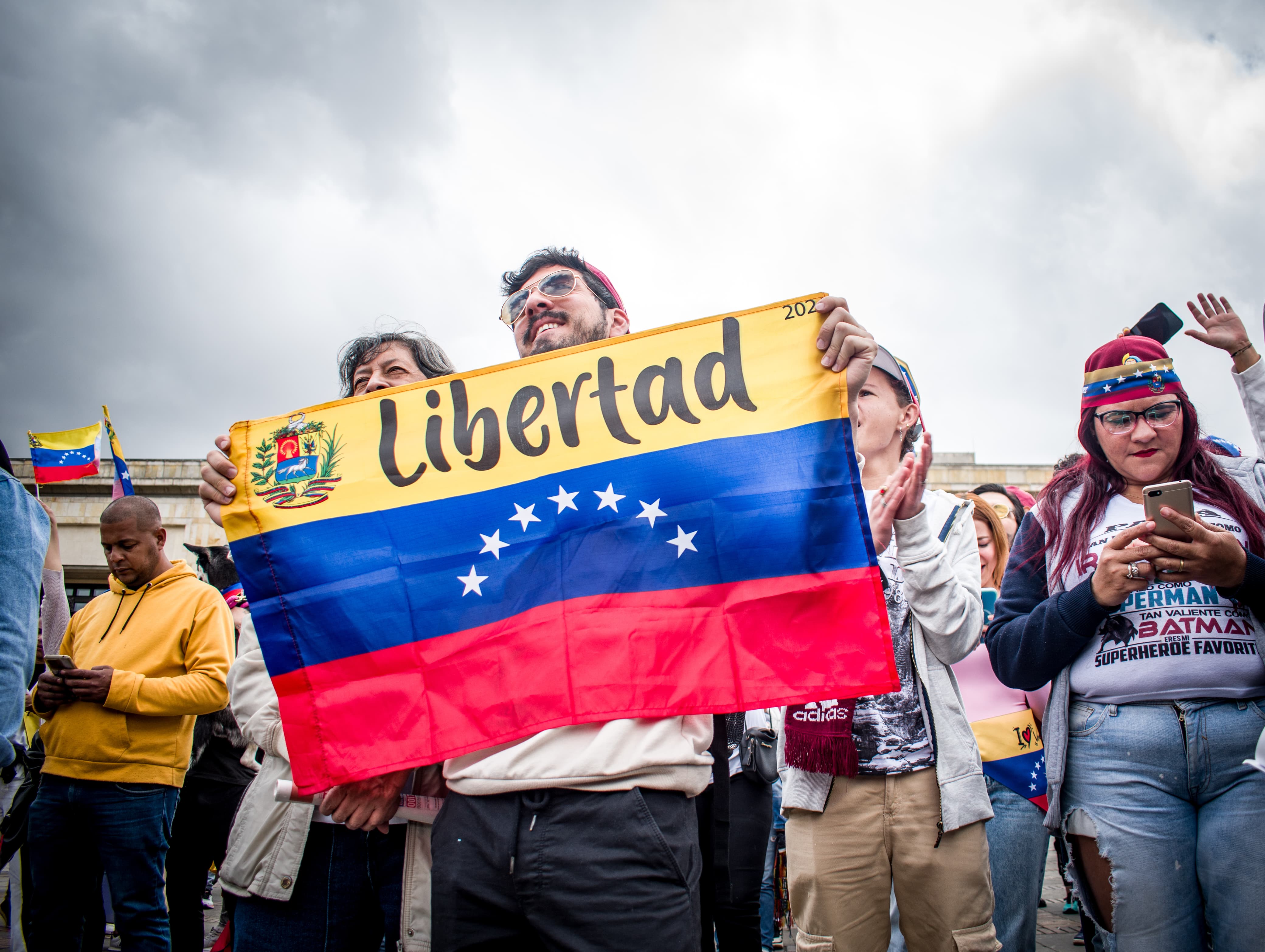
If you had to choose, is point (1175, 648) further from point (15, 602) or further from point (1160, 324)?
point (15, 602)

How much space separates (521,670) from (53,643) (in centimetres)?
458

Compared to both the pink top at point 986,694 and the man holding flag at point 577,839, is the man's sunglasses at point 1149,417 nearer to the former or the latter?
the pink top at point 986,694

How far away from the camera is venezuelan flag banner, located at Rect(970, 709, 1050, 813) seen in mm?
2988

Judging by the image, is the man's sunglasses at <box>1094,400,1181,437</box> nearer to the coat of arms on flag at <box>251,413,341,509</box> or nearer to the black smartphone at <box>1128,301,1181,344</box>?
the black smartphone at <box>1128,301,1181,344</box>

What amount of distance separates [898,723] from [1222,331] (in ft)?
7.30

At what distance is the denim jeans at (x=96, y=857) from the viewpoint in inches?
138

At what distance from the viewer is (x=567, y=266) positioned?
283cm

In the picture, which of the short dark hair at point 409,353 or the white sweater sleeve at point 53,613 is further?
the white sweater sleeve at point 53,613

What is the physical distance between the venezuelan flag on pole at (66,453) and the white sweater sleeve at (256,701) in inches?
436

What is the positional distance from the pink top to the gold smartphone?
129 cm

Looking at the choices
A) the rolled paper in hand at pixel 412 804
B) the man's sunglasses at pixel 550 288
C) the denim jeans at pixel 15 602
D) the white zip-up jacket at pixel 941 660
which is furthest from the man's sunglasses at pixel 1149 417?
the denim jeans at pixel 15 602

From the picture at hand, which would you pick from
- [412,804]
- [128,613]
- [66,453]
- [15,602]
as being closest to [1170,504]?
[412,804]

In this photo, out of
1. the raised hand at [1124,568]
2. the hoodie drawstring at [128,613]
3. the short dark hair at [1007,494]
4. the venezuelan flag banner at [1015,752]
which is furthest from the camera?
the short dark hair at [1007,494]

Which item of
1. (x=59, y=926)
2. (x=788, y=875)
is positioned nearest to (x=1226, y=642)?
(x=788, y=875)
